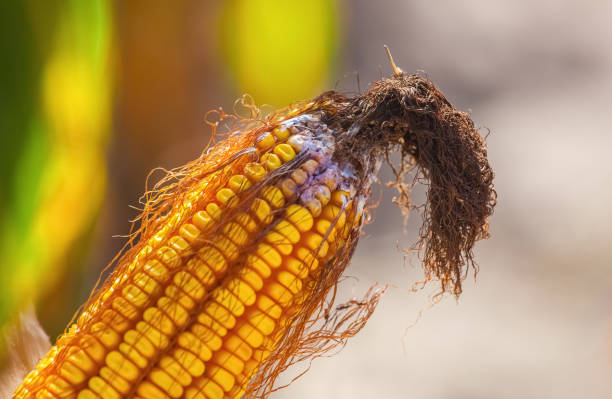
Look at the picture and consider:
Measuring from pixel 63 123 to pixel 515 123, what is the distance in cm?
100

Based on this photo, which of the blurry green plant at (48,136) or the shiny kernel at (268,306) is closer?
the shiny kernel at (268,306)

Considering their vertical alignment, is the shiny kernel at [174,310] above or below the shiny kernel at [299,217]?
below

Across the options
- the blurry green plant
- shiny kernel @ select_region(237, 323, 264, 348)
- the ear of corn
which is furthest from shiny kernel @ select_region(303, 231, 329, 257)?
the blurry green plant

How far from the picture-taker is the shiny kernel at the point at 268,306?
0.56 metres

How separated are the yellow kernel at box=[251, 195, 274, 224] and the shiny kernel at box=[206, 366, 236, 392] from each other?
17cm

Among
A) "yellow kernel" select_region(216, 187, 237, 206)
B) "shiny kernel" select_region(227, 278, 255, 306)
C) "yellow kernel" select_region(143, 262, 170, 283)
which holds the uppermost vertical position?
"yellow kernel" select_region(216, 187, 237, 206)

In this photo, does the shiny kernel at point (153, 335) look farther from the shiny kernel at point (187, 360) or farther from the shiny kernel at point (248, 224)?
the shiny kernel at point (248, 224)

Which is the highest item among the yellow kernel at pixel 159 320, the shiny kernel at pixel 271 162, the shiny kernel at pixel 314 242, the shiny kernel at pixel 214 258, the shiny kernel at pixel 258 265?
the shiny kernel at pixel 271 162

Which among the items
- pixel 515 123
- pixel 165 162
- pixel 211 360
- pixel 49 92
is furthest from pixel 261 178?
pixel 515 123

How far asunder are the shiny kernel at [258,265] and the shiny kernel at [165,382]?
15 cm

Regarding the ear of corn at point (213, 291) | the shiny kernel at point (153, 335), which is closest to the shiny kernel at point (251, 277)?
the ear of corn at point (213, 291)

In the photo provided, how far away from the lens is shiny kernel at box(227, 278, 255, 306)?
554mm

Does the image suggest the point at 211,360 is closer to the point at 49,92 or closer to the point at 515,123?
the point at 49,92

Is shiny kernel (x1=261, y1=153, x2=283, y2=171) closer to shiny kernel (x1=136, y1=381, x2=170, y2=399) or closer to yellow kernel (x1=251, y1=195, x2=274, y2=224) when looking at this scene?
yellow kernel (x1=251, y1=195, x2=274, y2=224)
